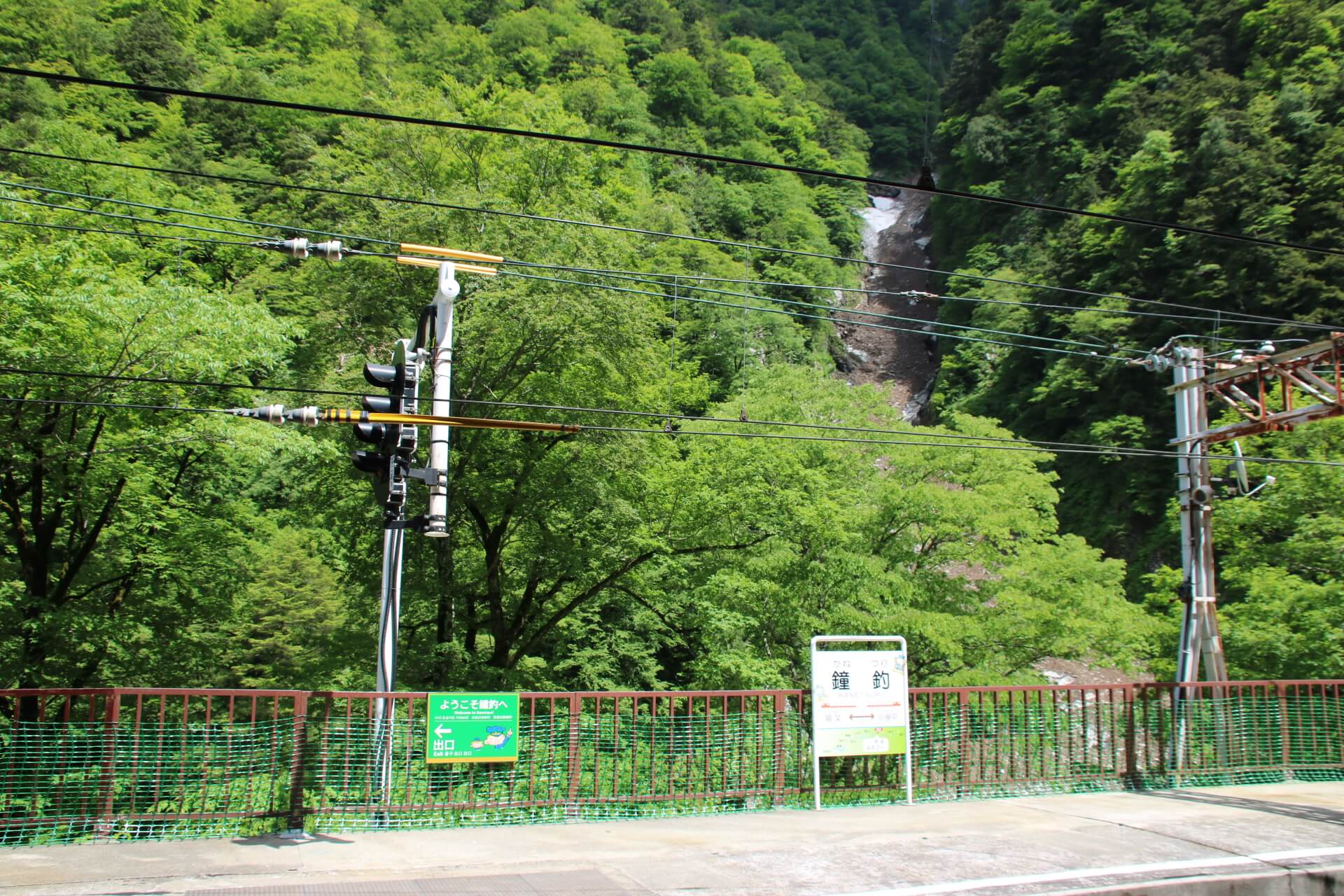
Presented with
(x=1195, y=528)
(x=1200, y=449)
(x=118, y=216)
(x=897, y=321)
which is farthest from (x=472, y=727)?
(x=897, y=321)

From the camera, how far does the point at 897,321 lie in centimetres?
6888

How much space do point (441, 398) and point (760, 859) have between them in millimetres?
5396

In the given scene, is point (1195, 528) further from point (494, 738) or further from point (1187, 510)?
point (494, 738)

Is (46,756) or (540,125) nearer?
(46,756)

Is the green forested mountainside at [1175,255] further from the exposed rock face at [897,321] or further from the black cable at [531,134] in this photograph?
the black cable at [531,134]

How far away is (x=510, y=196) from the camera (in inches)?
922

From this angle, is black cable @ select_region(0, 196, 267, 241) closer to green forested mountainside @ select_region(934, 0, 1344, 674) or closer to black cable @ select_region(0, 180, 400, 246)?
black cable @ select_region(0, 180, 400, 246)

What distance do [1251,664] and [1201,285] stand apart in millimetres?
31118

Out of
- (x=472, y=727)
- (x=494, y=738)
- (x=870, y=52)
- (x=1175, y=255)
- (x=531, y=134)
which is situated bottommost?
(x=494, y=738)

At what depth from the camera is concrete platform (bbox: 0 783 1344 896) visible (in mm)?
6965

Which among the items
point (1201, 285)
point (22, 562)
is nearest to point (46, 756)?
point (22, 562)

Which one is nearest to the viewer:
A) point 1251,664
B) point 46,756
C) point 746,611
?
point 46,756

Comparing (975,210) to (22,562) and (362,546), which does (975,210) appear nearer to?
(362,546)

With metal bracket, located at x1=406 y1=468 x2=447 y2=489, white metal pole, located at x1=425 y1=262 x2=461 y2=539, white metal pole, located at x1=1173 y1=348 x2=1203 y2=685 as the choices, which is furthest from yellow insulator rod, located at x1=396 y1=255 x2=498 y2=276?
white metal pole, located at x1=1173 y1=348 x2=1203 y2=685
